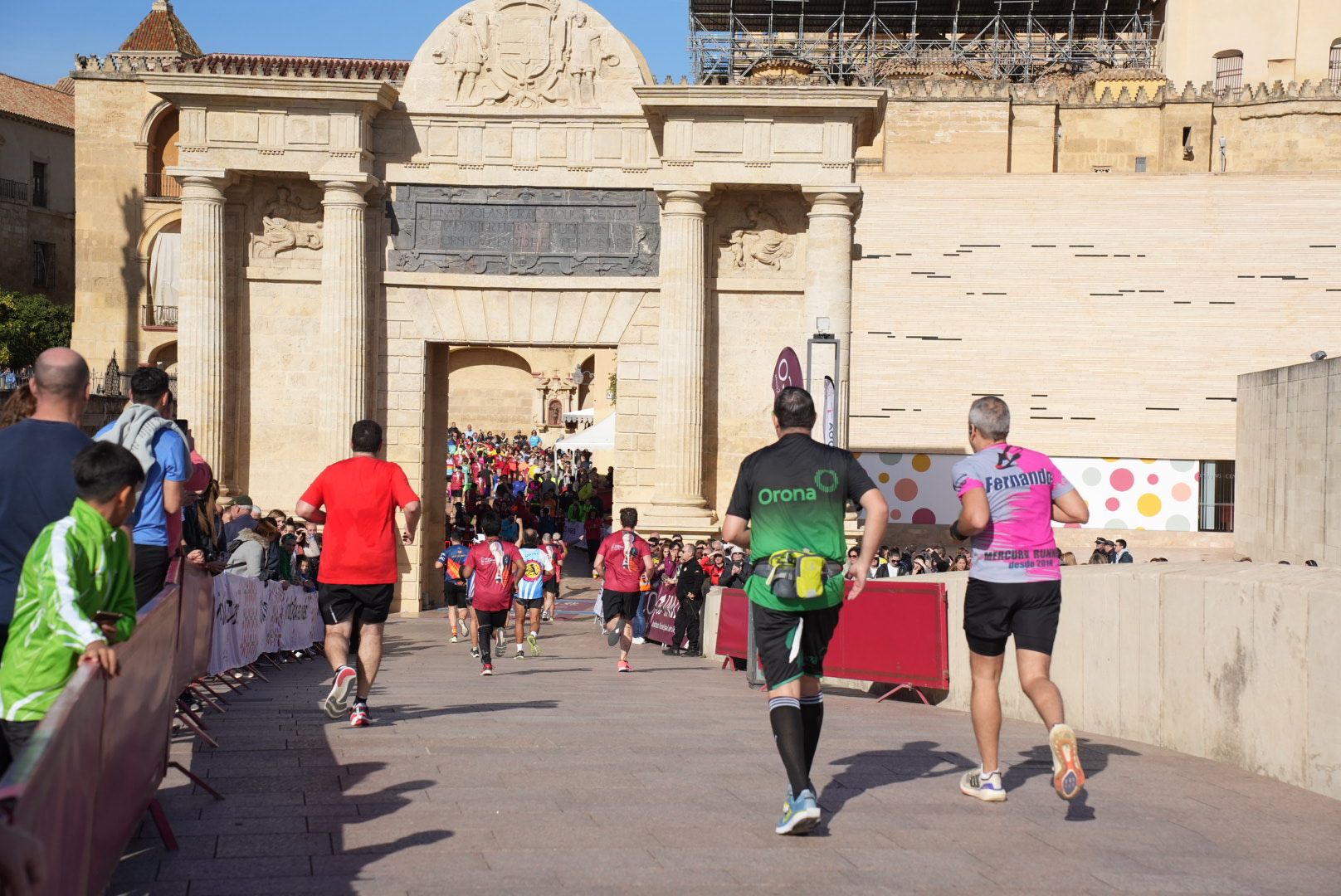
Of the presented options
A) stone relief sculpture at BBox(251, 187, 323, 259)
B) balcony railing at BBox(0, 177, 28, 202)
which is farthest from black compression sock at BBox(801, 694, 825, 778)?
balcony railing at BBox(0, 177, 28, 202)

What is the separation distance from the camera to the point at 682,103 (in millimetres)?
22828

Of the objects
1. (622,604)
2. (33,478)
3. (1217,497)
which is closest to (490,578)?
(622,604)

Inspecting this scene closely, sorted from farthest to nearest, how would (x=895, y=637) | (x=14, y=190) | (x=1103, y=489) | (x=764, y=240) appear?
(x=14, y=190)
(x=1103, y=489)
(x=764, y=240)
(x=895, y=637)

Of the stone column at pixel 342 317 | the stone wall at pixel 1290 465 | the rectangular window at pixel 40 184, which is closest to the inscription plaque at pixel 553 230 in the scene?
the stone column at pixel 342 317

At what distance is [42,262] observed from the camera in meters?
60.8

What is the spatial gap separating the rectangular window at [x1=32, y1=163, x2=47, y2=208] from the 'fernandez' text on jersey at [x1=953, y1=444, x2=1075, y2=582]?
59.1m

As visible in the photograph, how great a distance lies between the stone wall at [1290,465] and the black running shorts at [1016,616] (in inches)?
691

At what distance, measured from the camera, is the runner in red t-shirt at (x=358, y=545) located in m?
9.38

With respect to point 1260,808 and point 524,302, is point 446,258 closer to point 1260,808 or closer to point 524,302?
point 524,302

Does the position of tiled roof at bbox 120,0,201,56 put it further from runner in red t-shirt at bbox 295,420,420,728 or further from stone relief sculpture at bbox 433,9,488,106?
runner in red t-shirt at bbox 295,420,420,728

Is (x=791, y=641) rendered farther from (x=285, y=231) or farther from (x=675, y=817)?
(x=285, y=231)

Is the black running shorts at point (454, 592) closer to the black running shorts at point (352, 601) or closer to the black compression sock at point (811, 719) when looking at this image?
the black running shorts at point (352, 601)

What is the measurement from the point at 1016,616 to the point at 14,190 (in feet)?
191

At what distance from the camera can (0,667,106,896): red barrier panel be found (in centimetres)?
361
